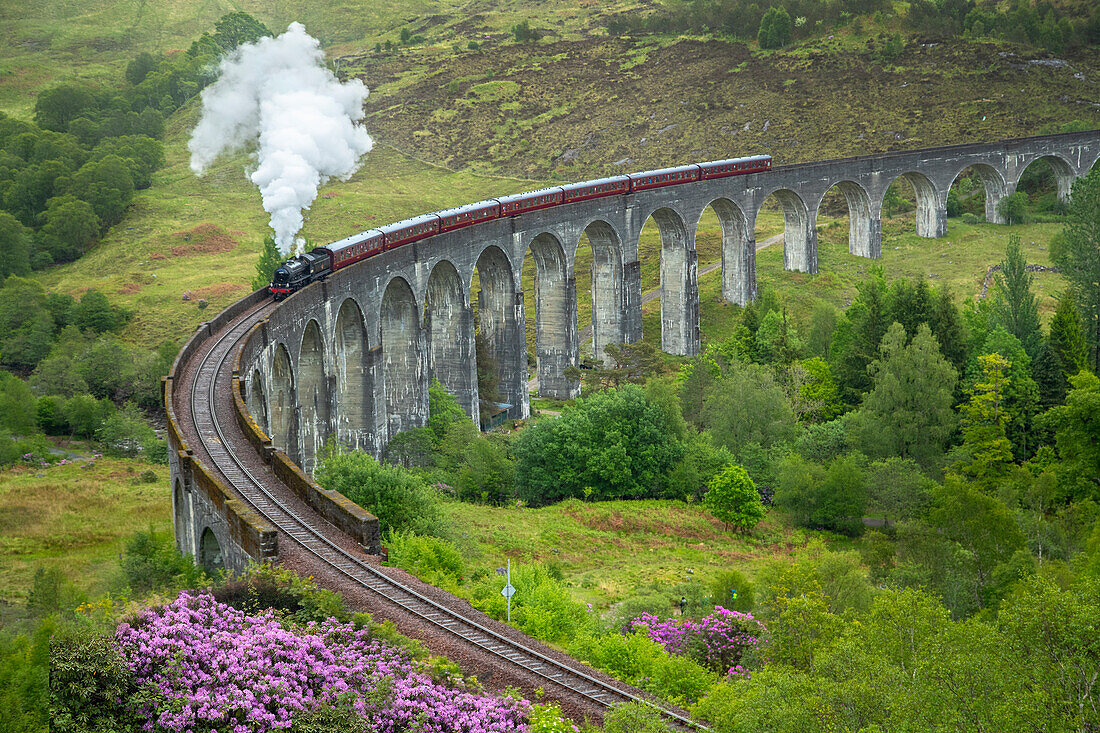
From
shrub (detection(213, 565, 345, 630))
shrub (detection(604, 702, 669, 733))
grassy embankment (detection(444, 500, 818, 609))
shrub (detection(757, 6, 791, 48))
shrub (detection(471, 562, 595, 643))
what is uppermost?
shrub (detection(757, 6, 791, 48))

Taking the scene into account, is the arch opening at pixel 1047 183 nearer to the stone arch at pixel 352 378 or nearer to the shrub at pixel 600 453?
the shrub at pixel 600 453

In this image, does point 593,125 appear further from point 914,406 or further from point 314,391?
point 314,391

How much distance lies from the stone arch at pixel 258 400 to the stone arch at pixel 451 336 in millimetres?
20224

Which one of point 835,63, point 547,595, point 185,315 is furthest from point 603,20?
point 547,595

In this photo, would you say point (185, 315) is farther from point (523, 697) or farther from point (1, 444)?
point (523, 697)

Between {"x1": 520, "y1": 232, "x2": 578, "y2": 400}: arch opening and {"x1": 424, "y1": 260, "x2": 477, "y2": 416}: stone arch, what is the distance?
10.4 metres

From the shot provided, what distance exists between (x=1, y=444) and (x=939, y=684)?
63635 mm

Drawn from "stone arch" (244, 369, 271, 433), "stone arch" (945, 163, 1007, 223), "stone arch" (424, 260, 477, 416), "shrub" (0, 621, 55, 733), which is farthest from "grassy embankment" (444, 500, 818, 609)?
"stone arch" (945, 163, 1007, 223)

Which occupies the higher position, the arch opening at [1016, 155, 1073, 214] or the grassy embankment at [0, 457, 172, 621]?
the arch opening at [1016, 155, 1073, 214]

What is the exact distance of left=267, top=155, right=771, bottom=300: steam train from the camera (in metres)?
54.5

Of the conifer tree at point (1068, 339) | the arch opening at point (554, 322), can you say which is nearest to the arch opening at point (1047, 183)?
the conifer tree at point (1068, 339)

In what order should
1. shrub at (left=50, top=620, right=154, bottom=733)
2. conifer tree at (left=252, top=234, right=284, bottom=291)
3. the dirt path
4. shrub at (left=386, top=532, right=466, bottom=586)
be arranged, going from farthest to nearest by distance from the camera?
conifer tree at (left=252, top=234, right=284, bottom=291), the dirt path, shrub at (left=386, top=532, right=466, bottom=586), shrub at (left=50, top=620, right=154, bottom=733)

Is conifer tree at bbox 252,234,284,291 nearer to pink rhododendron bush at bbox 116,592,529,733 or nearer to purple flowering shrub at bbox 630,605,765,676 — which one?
purple flowering shrub at bbox 630,605,765,676

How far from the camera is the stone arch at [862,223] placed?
339ft
